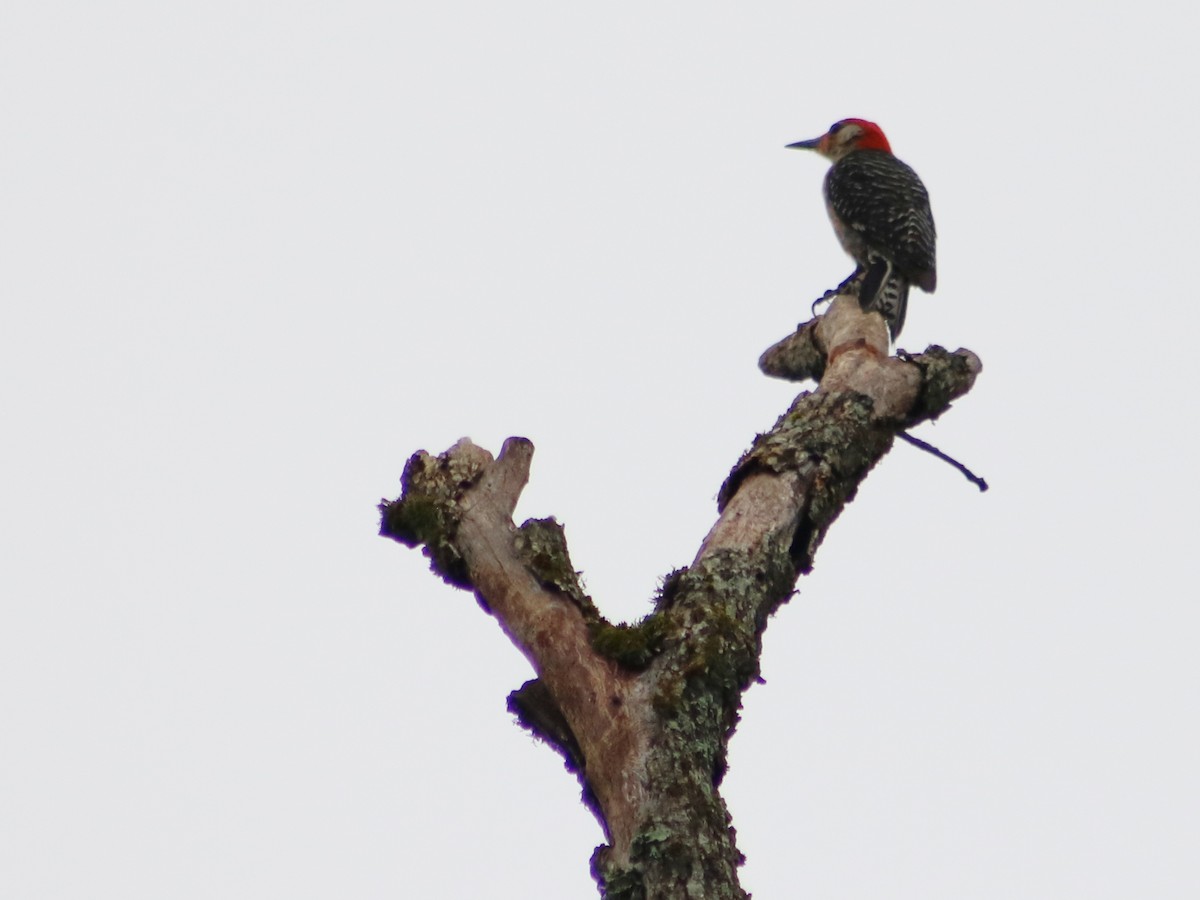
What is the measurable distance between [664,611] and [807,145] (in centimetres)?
672

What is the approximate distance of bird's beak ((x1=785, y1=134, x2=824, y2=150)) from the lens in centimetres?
889

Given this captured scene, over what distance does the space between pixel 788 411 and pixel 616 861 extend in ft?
5.18

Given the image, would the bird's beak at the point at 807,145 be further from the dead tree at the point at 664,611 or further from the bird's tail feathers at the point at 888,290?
the dead tree at the point at 664,611

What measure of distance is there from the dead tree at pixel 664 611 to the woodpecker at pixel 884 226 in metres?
2.13

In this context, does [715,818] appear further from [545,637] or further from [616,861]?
[545,637]

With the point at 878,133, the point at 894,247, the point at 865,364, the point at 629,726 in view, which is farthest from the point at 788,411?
the point at 878,133

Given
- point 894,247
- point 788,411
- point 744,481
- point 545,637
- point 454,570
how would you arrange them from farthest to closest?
1. point 894,247
2. point 788,411
3. point 744,481
4. point 454,570
5. point 545,637

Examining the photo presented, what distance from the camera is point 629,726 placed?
2543mm

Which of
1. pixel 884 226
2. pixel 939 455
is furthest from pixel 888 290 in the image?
pixel 939 455

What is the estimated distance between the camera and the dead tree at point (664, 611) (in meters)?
2.41

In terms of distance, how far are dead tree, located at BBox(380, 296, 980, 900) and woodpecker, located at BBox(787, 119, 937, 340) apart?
2.13 m

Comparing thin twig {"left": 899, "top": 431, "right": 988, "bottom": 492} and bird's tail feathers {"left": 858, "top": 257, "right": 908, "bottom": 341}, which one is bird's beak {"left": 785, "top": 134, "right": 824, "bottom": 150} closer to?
bird's tail feathers {"left": 858, "top": 257, "right": 908, "bottom": 341}

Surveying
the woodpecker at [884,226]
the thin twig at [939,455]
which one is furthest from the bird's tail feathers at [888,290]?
the thin twig at [939,455]

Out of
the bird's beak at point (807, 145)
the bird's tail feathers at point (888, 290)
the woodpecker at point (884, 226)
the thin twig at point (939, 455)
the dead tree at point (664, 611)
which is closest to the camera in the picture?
the dead tree at point (664, 611)
